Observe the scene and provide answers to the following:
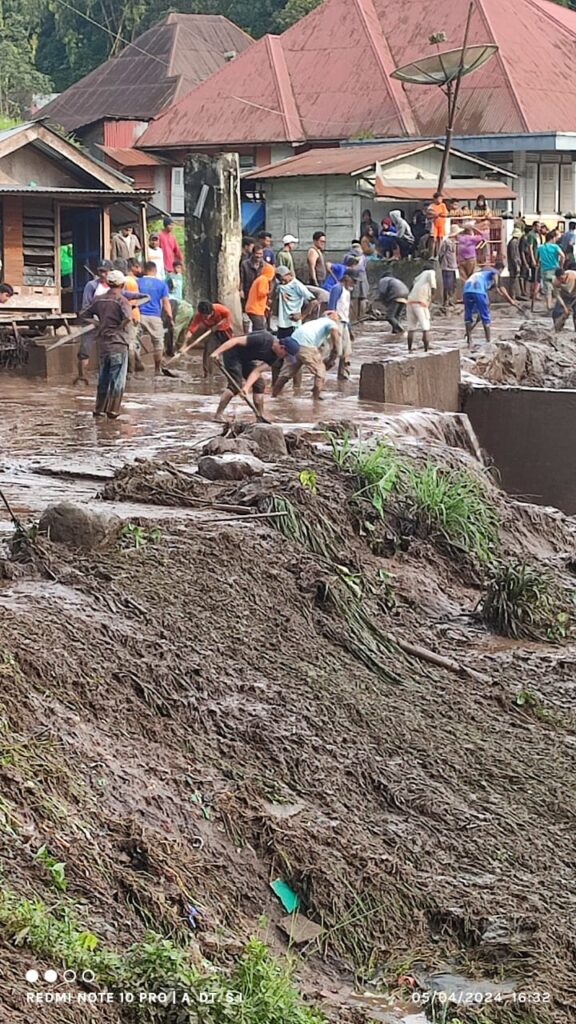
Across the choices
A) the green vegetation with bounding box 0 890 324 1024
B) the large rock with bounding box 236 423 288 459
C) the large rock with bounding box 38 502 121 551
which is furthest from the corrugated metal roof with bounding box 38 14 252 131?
the green vegetation with bounding box 0 890 324 1024

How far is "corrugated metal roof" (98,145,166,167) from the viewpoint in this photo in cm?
3600

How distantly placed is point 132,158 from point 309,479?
2669cm

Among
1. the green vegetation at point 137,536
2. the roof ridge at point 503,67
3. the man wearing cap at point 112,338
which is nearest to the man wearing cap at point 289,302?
the man wearing cap at point 112,338

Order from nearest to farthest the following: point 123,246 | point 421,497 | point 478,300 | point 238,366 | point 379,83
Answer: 1. point 421,497
2. point 238,366
3. point 123,246
4. point 478,300
5. point 379,83

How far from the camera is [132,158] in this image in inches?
1430

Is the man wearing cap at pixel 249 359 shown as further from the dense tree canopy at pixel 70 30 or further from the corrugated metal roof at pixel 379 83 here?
the dense tree canopy at pixel 70 30

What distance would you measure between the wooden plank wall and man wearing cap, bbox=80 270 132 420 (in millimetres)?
7486

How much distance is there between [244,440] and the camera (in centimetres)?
1258

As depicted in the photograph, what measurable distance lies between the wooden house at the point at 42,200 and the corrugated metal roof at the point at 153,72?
1994 cm

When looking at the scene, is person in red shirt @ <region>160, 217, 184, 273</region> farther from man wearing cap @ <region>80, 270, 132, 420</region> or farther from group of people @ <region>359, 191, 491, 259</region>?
man wearing cap @ <region>80, 270, 132, 420</region>

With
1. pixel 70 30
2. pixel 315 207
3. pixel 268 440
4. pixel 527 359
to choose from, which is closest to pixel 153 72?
pixel 70 30

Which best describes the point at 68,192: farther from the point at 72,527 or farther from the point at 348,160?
the point at 72,527

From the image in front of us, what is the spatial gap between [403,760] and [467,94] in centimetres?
2745

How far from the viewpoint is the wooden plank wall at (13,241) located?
2150 centimetres
